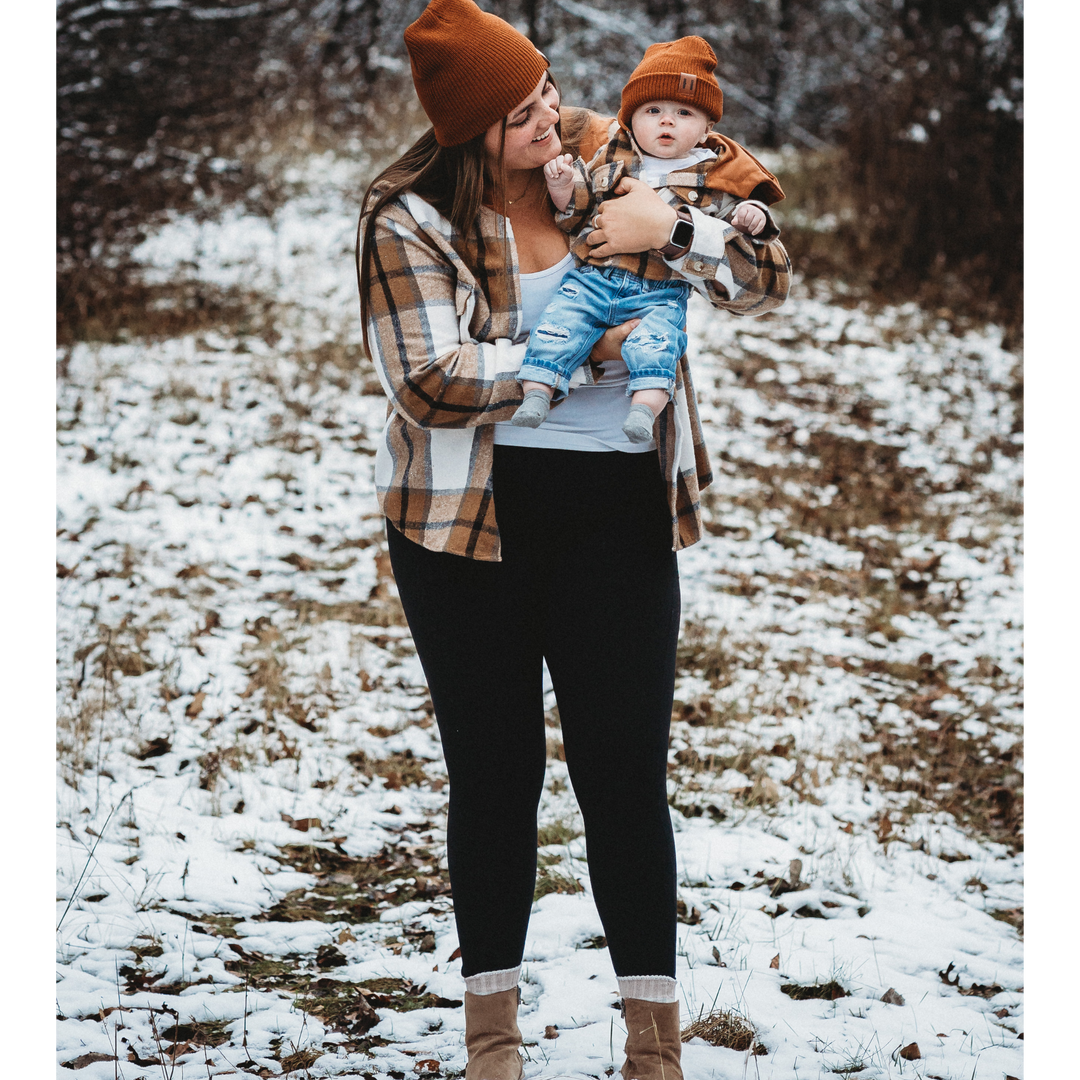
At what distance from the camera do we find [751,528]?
707 cm

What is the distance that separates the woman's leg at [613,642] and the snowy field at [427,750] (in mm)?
600

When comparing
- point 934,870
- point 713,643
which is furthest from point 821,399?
point 934,870

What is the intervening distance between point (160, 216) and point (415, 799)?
8953 millimetres

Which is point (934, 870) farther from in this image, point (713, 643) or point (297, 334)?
point (297, 334)

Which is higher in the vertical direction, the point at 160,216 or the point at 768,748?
the point at 160,216

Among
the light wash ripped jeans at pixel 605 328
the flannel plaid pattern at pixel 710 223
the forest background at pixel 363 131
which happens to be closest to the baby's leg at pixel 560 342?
the light wash ripped jeans at pixel 605 328

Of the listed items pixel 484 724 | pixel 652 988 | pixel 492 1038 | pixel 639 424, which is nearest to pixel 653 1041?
pixel 652 988

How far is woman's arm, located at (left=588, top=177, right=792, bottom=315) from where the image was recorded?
2.04m

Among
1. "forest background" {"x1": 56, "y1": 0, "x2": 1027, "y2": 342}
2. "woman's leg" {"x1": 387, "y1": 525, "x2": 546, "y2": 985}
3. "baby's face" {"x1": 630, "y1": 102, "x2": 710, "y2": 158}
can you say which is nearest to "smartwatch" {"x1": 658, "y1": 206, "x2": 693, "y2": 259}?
"baby's face" {"x1": 630, "y1": 102, "x2": 710, "y2": 158}

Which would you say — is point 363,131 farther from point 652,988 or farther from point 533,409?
point 652,988

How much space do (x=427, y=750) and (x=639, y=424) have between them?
9.42 ft

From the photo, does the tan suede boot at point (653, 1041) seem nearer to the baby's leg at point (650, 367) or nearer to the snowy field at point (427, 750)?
the snowy field at point (427, 750)

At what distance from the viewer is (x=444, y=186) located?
6.86 feet

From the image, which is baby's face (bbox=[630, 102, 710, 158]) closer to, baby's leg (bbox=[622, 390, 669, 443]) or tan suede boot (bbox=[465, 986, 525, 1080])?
baby's leg (bbox=[622, 390, 669, 443])
